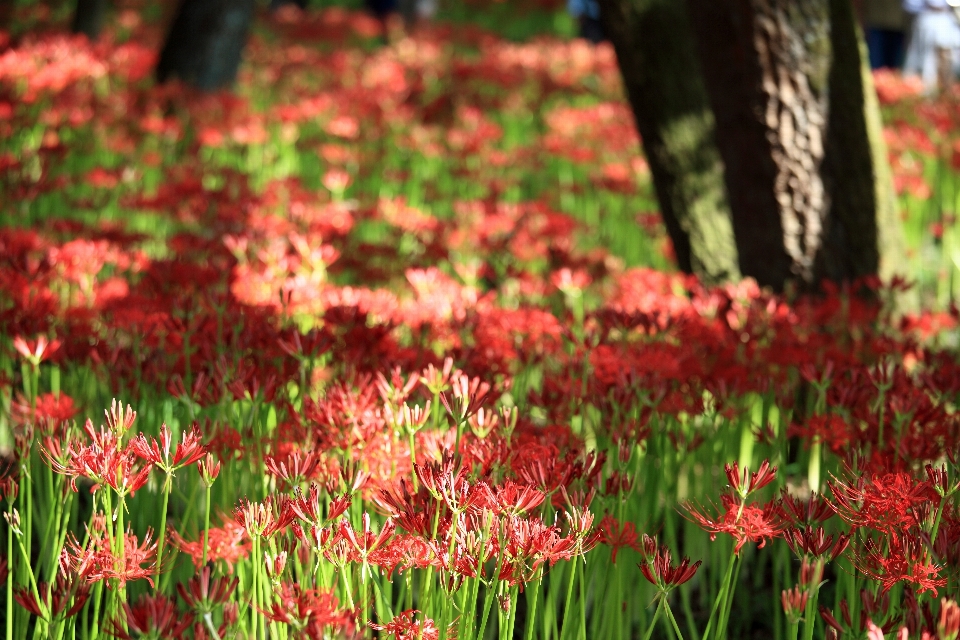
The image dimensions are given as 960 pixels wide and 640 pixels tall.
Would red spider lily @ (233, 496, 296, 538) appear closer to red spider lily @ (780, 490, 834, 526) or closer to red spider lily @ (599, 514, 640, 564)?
red spider lily @ (599, 514, 640, 564)

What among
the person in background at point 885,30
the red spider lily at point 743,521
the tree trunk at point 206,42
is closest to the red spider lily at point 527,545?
the red spider lily at point 743,521

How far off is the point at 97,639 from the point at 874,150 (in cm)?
307

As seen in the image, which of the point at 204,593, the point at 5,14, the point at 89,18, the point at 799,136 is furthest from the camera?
the point at 5,14

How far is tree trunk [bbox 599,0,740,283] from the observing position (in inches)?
173

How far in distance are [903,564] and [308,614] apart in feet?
2.96

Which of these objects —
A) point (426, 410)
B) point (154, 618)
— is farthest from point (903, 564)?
point (154, 618)

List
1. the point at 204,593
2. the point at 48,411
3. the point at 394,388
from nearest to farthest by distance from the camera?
the point at 204,593, the point at 394,388, the point at 48,411

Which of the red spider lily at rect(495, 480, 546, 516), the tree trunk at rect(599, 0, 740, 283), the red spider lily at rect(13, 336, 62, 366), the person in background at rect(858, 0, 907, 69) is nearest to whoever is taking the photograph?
the red spider lily at rect(495, 480, 546, 516)

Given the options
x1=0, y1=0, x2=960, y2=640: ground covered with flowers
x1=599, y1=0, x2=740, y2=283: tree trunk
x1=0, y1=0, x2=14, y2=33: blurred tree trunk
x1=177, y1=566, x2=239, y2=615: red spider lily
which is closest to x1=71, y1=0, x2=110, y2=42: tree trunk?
x1=0, y1=0, x2=14, y2=33: blurred tree trunk

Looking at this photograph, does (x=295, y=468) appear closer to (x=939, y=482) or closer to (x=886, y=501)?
(x=886, y=501)

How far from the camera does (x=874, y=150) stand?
380 cm

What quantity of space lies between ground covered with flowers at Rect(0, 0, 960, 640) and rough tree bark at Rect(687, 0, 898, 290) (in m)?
0.27

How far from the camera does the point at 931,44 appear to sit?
972 cm

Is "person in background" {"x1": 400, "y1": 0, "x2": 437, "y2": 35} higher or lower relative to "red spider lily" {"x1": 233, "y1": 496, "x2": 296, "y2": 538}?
higher
